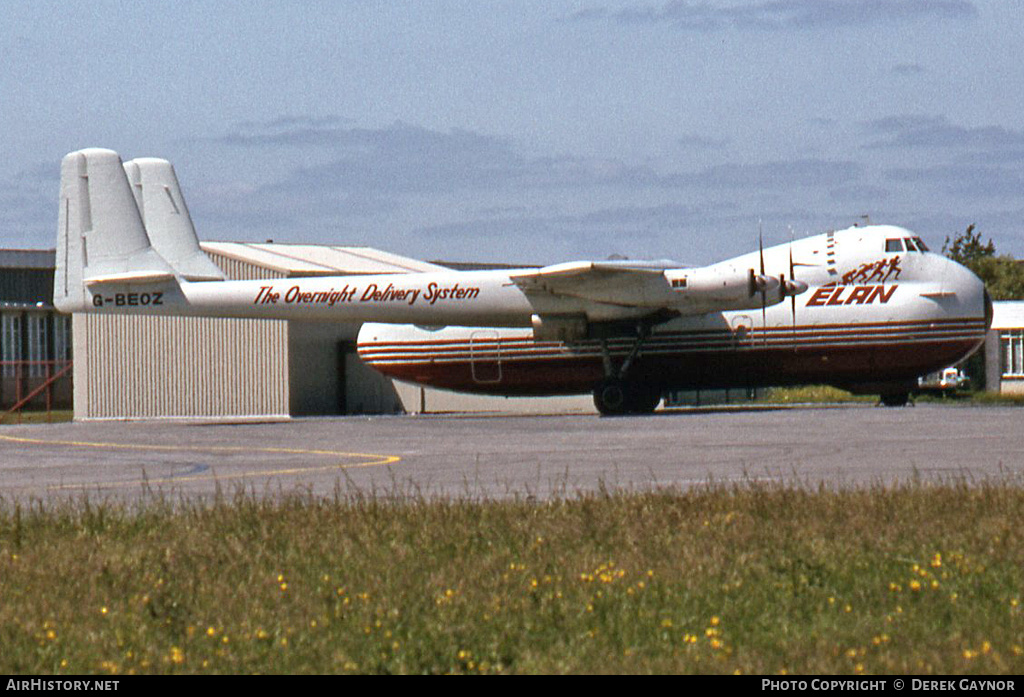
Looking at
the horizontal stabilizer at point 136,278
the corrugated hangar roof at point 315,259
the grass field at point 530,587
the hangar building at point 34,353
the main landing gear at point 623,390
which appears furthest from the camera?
the hangar building at point 34,353

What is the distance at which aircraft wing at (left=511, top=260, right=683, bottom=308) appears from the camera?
4012 cm

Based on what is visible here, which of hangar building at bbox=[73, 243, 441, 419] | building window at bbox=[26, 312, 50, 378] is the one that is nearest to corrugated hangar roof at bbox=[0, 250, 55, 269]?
building window at bbox=[26, 312, 50, 378]

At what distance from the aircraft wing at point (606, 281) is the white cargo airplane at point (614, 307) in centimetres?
5

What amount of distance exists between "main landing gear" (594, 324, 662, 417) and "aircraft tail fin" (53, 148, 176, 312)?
14.0 metres

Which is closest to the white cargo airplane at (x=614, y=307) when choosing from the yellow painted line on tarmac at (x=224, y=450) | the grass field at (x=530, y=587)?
the yellow painted line on tarmac at (x=224, y=450)

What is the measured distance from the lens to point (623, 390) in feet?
139

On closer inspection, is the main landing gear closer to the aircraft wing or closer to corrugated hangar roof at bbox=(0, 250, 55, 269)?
the aircraft wing

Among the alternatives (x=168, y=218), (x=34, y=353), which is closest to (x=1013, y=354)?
(x=168, y=218)

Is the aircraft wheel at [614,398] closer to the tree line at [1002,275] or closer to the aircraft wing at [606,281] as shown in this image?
the aircraft wing at [606,281]

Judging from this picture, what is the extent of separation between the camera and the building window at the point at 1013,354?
71.1m

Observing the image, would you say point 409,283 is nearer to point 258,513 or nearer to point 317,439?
point 317,439

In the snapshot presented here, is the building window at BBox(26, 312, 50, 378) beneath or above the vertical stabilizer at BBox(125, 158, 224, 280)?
beneath

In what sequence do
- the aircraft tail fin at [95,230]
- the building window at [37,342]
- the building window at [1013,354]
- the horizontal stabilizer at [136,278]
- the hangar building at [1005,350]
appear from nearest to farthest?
the horizontal stabilizer at [136,278]
the aircraft tail fin at [95,230]
the building window at [37,342]
the hangar building at [1005,350]
the building window at [1013,354]
